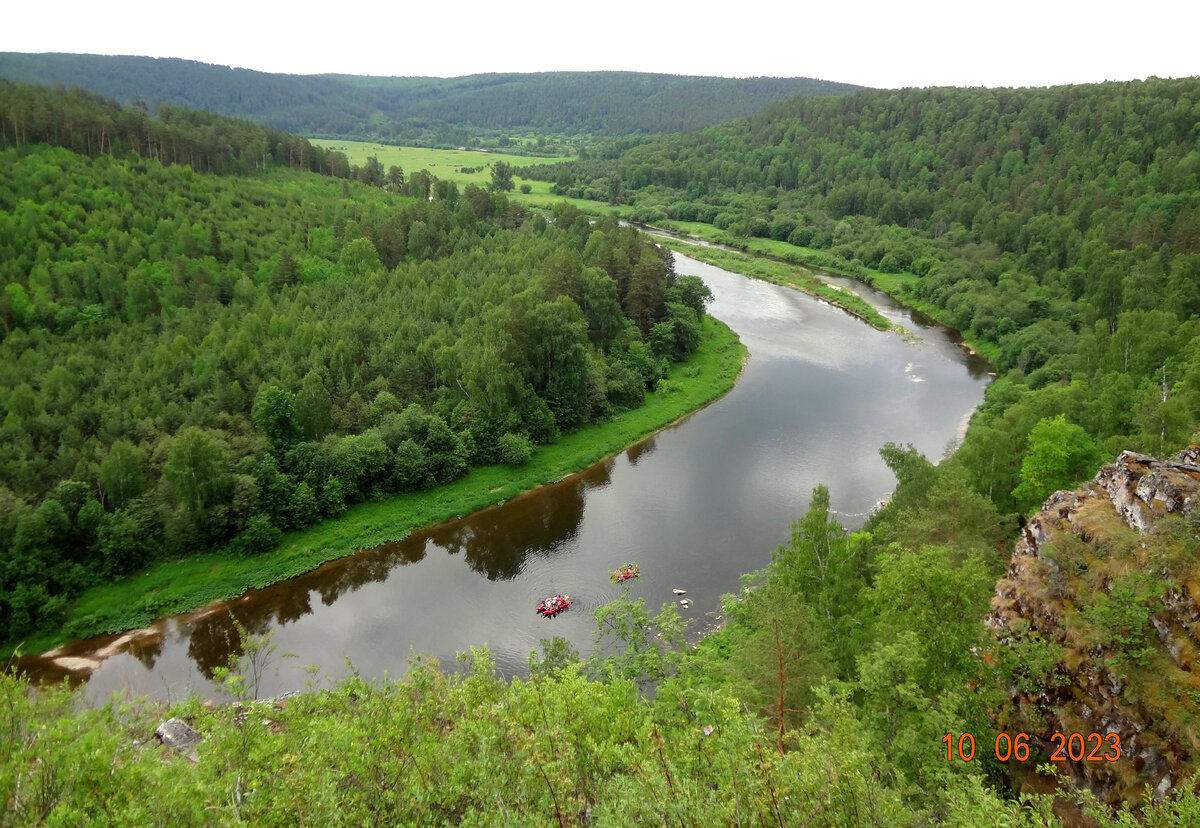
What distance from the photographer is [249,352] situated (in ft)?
159

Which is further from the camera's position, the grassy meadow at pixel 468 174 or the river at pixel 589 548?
the grassy meadow at pixel 468 174

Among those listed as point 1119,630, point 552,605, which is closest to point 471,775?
point 1119,630

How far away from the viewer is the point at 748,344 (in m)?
75.9

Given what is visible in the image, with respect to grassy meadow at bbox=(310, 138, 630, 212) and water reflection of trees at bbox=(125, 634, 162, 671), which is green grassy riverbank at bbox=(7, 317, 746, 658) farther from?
grassy meadow at bbox=(310, 138, 630, 212)

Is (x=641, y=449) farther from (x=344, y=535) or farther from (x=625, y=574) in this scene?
(x=344, y=535)

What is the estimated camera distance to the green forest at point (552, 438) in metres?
12.2

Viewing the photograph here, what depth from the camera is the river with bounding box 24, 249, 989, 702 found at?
33094 mm

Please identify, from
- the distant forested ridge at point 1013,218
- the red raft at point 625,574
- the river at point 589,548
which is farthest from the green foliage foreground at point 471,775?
the distant forested ridge at point 1013,218
